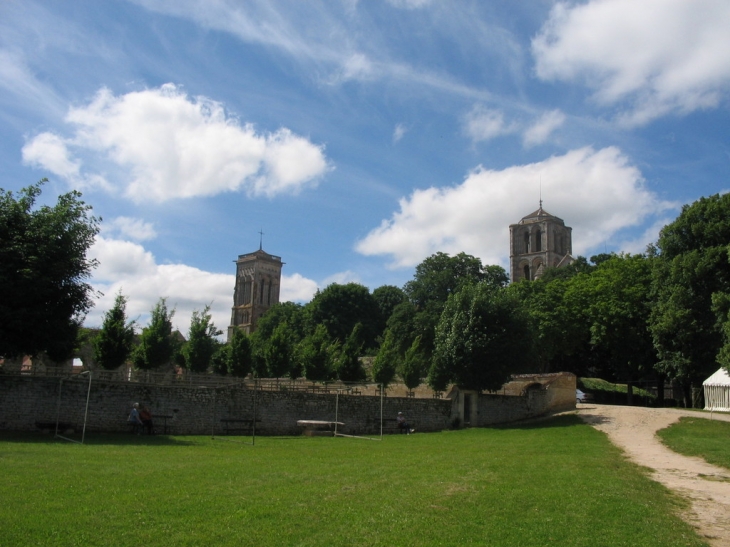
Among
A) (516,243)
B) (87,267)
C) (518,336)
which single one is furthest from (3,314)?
(516,243)

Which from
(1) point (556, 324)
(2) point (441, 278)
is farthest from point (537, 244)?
(1) point (556, 324)

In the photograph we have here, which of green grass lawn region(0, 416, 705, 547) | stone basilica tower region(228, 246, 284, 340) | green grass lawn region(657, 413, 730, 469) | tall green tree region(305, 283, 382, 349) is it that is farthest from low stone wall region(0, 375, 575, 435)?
stone basilica tower region(228, 246, 284, 340)

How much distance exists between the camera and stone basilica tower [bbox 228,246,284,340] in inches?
4537

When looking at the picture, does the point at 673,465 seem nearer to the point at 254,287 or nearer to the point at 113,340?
the point at 113,340

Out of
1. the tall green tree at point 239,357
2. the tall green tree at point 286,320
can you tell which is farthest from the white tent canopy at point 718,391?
the tall green tree at point 286,320

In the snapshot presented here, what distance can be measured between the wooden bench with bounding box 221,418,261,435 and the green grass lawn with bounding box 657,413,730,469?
1634 centimetres

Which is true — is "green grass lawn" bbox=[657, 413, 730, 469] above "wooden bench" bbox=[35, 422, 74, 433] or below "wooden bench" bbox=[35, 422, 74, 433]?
above

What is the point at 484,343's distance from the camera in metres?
33.3

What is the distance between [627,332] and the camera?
45219 millimetres

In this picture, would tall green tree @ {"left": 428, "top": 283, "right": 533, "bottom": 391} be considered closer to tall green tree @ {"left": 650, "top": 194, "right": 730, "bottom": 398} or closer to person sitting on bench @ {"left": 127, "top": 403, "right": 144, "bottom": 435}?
tall green tree @ {"left": 650, "top": 194, "right": 730, "bottom": 398}

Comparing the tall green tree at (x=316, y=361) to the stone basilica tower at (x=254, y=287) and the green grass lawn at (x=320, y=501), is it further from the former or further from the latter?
the stone basilica tower at (x=254, y=287)

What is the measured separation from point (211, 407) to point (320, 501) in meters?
17.8

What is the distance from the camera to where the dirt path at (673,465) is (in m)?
9.90

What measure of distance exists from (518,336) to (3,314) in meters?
24.0
